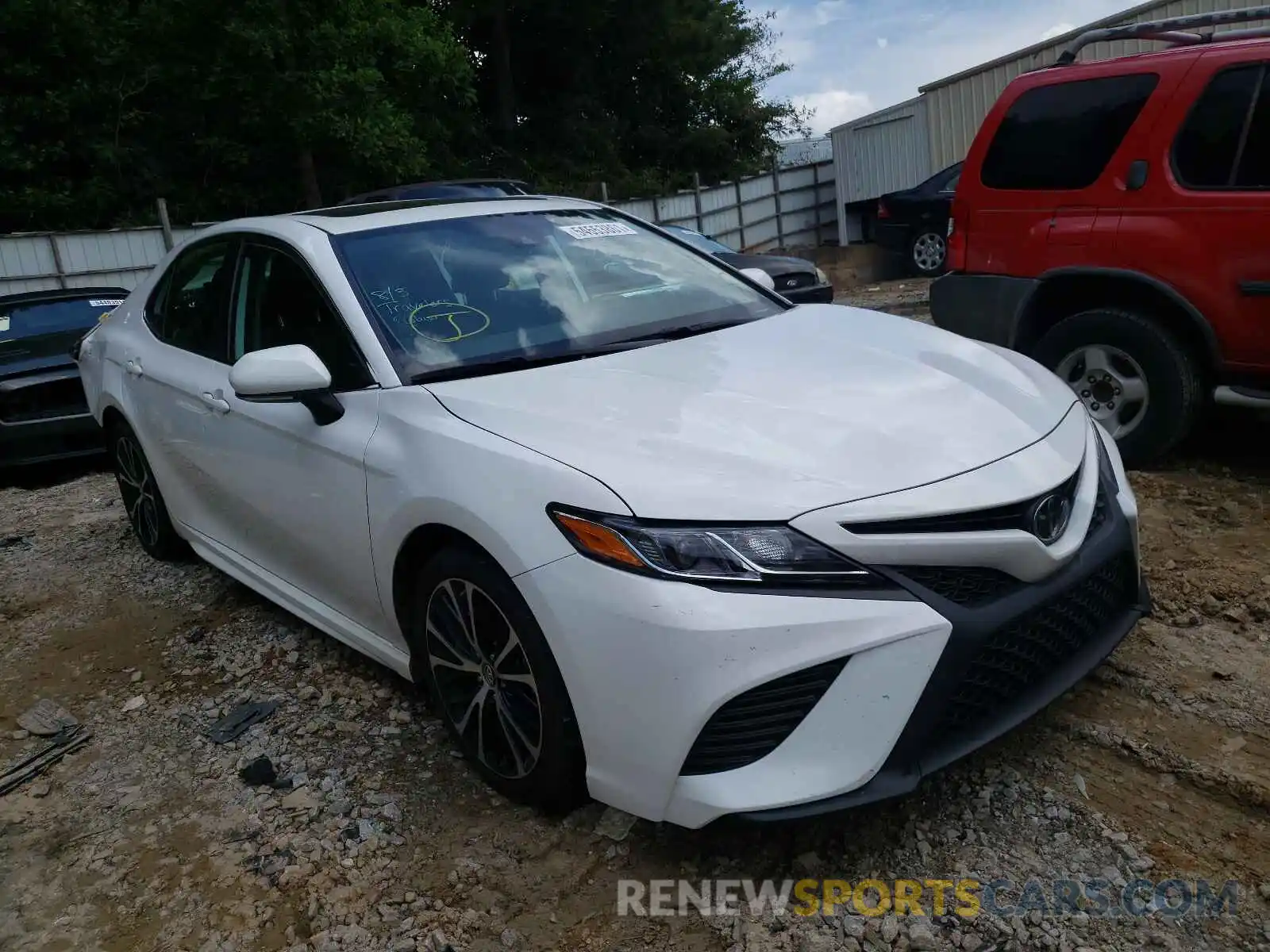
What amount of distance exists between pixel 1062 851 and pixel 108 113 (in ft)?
59.3

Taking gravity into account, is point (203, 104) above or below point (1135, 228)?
above

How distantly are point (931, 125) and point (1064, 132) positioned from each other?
13.3 m

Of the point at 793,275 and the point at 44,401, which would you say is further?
the point at 793,275

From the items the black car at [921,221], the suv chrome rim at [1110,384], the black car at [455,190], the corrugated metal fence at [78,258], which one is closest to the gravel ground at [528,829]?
the suv chrome rim at [1110,384]

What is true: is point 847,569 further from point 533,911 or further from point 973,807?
point 533,911

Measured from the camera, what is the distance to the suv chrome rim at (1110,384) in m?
4.80

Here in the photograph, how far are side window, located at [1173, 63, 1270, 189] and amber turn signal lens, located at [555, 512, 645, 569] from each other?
3.56 m

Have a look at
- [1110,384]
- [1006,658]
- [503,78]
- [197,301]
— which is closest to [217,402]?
[197,301]

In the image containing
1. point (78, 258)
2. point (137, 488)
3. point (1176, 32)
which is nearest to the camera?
point (137, 488)

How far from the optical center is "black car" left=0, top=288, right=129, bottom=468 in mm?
7156

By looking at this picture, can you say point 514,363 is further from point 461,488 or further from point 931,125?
point 931,125

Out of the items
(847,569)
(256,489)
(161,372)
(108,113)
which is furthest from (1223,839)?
(108,113)

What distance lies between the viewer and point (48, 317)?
8.02 meters

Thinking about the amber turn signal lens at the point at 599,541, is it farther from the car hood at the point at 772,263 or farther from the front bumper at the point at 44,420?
the car hood at the point at 772,263
